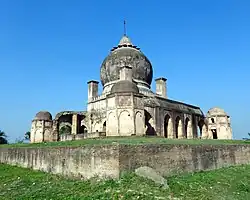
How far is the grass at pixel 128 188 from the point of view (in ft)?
29.8

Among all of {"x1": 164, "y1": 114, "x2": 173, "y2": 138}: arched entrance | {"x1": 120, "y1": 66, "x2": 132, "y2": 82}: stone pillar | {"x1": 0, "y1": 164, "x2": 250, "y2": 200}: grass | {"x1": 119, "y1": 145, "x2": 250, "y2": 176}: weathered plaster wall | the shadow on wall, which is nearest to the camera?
{"x1": 0, "y1": 164, "x2": 250, "y2": 200}: grass

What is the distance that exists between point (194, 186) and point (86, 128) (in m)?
20.4

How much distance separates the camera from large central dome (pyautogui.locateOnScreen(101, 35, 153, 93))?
29.1m

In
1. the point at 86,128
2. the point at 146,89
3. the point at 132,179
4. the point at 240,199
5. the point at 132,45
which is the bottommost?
the point at 240,199

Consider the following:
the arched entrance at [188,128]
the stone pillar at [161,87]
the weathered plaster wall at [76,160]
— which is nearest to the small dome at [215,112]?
the arched entrance at [188,128]

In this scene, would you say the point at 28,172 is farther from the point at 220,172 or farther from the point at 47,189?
the point at 220,172

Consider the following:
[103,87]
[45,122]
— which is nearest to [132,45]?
[103,87]

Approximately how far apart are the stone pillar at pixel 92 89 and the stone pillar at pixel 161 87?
7.14 meters

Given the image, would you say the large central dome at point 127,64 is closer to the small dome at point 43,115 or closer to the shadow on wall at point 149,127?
the shadow on wall at point 149,127

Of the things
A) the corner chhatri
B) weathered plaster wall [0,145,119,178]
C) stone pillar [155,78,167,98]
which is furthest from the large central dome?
weathered plaster wall [0,145,119,178]

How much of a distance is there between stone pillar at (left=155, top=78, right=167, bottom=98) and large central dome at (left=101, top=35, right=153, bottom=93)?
4.12ft

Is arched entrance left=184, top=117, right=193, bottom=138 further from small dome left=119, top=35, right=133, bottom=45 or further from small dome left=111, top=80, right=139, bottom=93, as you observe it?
small dome left=119, top=35, right=133, bottom=45

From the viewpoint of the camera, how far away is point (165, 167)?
12016mm

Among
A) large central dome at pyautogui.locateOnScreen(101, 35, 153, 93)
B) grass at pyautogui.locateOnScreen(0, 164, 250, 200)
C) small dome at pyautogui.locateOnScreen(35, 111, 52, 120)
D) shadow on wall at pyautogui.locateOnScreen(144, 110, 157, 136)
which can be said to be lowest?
grass at pyautogui.locateOnScreen(0, 164, 250, 200)
